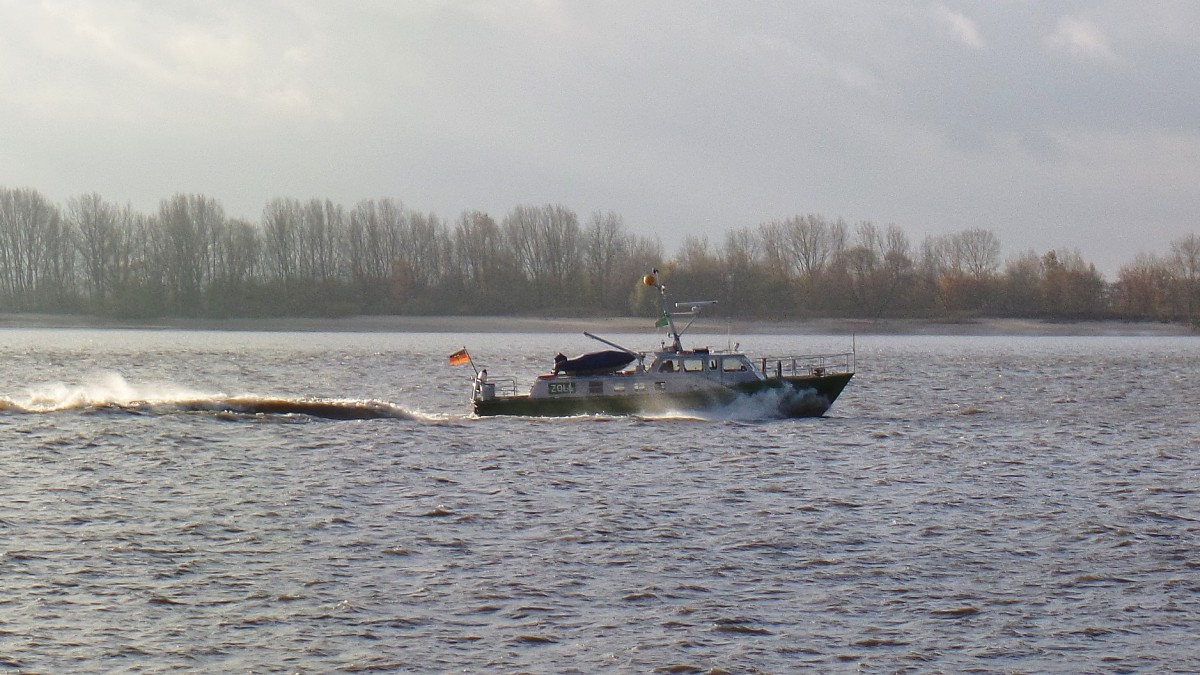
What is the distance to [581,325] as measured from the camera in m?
159

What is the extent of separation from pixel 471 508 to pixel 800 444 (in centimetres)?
1419

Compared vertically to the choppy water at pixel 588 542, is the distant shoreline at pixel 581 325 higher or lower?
higher

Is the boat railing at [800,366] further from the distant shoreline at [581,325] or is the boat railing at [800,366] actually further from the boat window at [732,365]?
the distant shoreline at [581,325]

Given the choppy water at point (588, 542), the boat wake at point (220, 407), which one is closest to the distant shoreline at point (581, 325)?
the boat wake at point (220, 407)

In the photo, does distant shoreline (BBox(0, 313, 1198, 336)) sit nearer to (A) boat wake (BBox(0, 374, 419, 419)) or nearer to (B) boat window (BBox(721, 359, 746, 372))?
(A) boat wake (BBox(0, 374, 419, 419))

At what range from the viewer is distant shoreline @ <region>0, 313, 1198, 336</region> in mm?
151375

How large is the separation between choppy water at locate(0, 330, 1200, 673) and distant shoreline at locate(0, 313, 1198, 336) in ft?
347

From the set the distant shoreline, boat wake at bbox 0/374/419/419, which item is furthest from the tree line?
boat wake at bbox 0/374/419/419

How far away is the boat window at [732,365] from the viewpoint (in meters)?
44.2

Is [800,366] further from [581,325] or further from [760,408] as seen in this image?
[581,325]

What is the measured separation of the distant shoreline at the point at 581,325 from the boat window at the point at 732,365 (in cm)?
10428

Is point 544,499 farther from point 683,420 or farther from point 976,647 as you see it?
point 683,420

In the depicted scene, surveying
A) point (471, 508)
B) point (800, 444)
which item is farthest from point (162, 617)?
point (800, 444)

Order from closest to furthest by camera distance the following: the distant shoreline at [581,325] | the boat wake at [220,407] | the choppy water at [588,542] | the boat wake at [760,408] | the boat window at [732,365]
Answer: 1. the choppy water at [588,542]
2. the boat window at [732,365]
3. the boat wake at [760,408]
4. the boat wake at [220,407]
5. the distant shoreline at [581,325]
